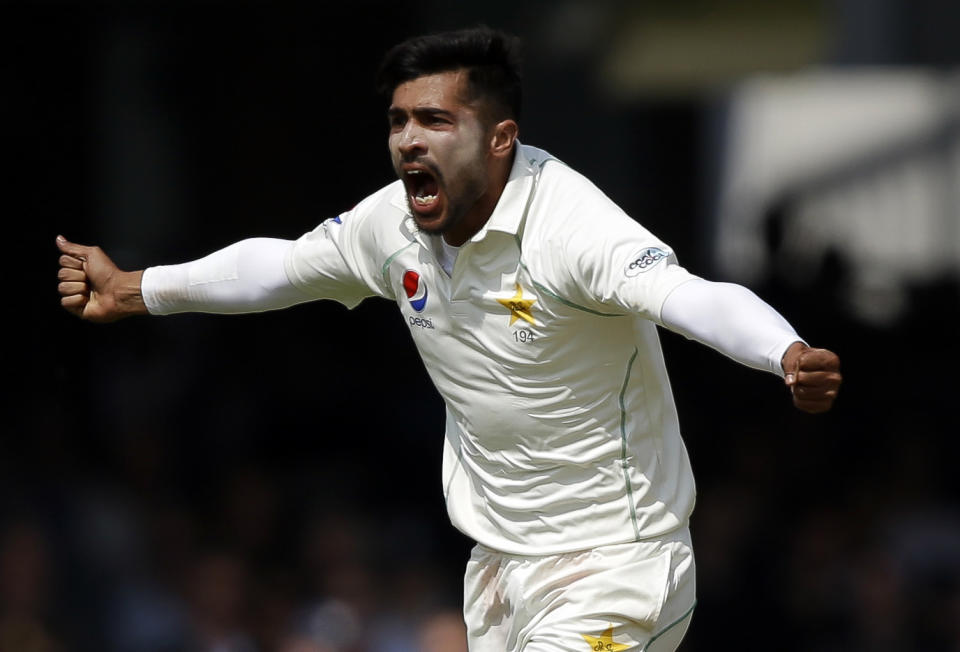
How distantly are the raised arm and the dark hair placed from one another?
2.26 ft

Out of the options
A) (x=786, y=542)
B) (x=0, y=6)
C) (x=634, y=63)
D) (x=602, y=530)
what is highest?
(x=0, y=6)

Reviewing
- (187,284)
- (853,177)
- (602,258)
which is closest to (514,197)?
(602,258)

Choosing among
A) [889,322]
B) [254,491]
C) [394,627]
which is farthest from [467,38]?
[889,322]

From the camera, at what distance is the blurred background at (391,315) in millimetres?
7230

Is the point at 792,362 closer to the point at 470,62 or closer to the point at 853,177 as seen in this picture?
the point at 470,62

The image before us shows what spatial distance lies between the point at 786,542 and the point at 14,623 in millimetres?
3672

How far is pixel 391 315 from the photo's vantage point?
24.9 feet

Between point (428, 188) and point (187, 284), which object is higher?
point (428, 188)

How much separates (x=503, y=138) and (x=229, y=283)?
0.82 metres

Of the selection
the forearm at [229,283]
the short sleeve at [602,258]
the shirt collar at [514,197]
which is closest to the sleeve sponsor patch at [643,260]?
the short sleeve at [602,258]

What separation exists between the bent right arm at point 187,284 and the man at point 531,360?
35cm

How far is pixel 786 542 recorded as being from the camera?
7.48 metres

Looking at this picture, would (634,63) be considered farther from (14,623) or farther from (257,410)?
(14,623)

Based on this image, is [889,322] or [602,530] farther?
[889,322]
